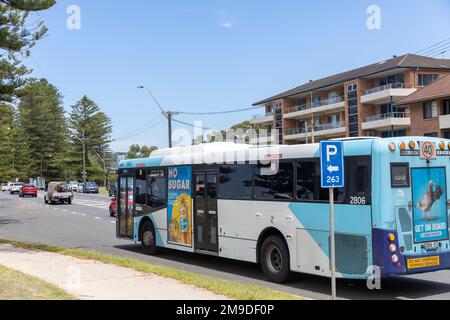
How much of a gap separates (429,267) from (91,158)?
379 ft

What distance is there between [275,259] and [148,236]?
5.44m

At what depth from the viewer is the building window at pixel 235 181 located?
1173cm

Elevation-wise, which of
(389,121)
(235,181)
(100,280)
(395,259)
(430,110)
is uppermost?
(389,121)

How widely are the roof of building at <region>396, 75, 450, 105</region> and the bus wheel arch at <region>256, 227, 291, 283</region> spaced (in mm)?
Result: 37423

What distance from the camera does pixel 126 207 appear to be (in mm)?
16359

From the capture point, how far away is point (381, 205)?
29.0 ft

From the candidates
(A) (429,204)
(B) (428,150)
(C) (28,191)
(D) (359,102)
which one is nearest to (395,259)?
(A) (429,204)

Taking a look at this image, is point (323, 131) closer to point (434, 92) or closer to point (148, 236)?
point (434, 92)

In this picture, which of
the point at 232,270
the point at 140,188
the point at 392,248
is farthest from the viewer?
the point at 140,188

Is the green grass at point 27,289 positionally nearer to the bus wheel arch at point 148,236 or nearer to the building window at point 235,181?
the building window at point 235,181

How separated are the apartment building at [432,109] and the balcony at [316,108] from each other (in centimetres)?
2244

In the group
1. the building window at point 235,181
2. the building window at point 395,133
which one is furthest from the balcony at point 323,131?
the building window at point 235,181
